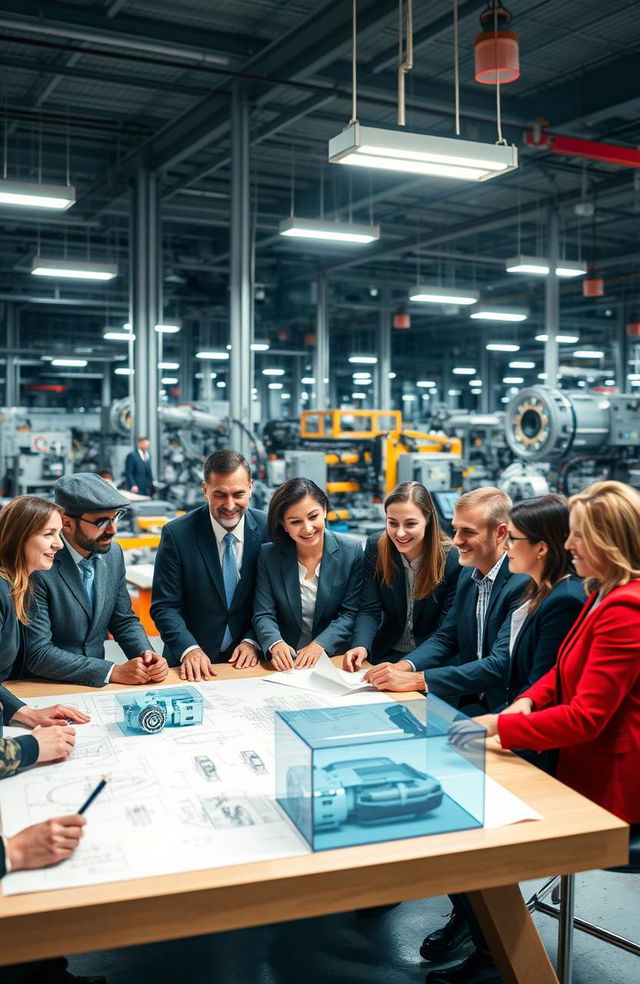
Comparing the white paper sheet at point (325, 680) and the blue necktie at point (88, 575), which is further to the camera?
the blue necktie at point (88, 575)

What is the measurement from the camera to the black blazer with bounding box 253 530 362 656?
3250 mm

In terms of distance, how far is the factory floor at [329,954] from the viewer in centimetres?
251

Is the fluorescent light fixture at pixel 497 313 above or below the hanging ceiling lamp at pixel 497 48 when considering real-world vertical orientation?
above

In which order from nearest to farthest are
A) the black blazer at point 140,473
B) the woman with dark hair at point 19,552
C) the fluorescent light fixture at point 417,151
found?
the woman with dark hair at point 19,552 → the fluorescent light fixture at point 417,151 → the black blazer at point 140,473

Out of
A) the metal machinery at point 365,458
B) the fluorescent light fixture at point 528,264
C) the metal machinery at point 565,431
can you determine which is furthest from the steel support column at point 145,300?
the fluorescent light fixture at point 528,264

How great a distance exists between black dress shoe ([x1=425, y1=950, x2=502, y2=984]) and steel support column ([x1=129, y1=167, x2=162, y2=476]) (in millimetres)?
8356

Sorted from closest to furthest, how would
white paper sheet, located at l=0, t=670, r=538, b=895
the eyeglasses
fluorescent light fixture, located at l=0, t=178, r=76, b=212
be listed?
white paper sheet, located at l=0, t=670, r=538, b=895
the eyeglasses
fluorescent light fixture, located at l=0, t=178, r=76, b=212

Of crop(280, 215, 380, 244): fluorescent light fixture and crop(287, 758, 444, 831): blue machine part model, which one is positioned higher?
crop(280, 215, 380, 244): fluorescent light fixture

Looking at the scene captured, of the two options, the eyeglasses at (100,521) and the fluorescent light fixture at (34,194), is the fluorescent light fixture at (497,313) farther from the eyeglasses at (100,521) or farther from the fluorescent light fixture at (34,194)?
the eyeglasses at (100,521)

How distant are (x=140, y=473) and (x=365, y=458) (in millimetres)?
2996

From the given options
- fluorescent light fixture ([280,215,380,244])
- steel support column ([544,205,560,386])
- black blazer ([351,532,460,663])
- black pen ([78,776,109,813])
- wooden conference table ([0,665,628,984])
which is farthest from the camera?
steel support column ([544,205,560,386])

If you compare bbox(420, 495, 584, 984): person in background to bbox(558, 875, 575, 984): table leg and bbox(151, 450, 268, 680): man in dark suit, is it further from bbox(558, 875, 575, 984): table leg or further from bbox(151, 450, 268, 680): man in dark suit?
bbox(151, 450, 268, 680): man in dark suit

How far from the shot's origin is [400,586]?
Answer: 10.6ft

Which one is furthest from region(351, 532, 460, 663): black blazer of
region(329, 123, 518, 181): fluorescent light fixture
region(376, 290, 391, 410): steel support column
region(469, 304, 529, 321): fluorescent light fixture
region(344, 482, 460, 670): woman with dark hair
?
region(376, 290, 391, 410): steel support column
